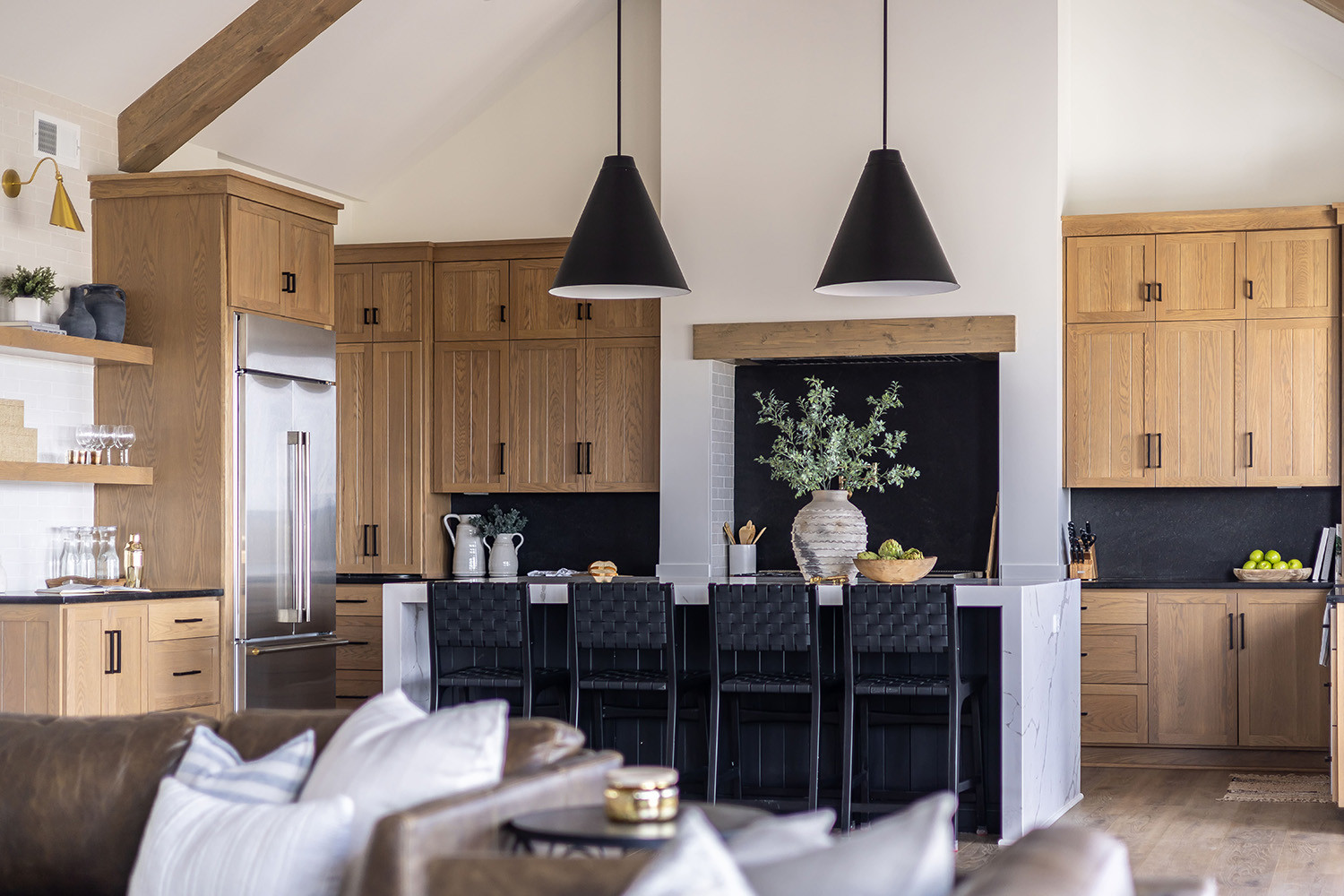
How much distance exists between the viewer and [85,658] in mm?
5270

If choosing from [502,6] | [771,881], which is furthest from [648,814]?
[502,6]

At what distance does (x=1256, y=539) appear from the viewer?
7504mm

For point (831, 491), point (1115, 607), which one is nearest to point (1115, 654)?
point (1115, 607)

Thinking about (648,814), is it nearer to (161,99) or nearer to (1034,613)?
(1034,613)

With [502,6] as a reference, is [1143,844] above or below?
below

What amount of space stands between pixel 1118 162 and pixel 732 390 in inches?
95.0

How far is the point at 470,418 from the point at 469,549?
74 cm

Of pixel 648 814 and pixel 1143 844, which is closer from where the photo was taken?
pixel 648 814

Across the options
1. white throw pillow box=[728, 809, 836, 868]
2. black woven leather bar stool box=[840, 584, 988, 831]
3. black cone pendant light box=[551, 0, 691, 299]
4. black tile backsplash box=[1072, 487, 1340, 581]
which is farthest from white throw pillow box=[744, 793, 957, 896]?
black tile backsplash box=[1072, 487, 1340, 581]

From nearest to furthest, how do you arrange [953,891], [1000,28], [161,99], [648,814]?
[953,891] → [648,814] → [161,99] → [1000,28]

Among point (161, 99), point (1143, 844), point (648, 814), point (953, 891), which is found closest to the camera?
point (953, 891)

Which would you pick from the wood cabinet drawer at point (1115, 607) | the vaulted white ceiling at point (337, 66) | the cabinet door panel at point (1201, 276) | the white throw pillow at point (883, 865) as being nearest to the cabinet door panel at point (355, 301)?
the vaulted white ceiling at point (337, 66)

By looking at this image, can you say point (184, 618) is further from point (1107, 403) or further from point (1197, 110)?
point (1197, 110)

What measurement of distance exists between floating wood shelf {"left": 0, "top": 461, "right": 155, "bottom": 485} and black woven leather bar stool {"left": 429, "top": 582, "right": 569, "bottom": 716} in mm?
1606
